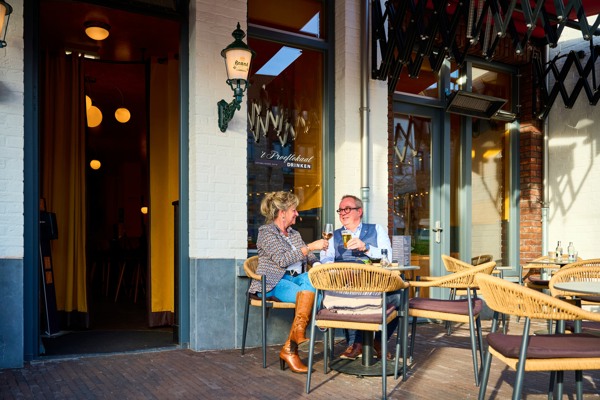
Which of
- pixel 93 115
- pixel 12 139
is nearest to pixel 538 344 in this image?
pixel 12 139

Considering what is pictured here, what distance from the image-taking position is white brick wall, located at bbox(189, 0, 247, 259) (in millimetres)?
4703

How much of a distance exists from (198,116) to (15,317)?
1.99 meters

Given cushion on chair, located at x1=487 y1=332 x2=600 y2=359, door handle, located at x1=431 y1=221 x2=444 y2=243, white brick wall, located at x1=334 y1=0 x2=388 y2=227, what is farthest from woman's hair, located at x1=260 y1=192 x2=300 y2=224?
door handle, located at x1=431 y1=221 x2=444 y2=243

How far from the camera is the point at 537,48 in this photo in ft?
23.2

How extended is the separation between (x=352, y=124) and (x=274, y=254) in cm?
181

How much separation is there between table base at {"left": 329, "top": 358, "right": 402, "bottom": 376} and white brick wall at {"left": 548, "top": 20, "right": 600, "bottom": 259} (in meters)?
3.84

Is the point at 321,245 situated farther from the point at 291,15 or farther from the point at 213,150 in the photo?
the point at 291,15

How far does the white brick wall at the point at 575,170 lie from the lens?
265 inches

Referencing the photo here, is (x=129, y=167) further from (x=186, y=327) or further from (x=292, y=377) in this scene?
(x=292, y=377)

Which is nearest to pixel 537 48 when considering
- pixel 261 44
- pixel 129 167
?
pixel 261 44

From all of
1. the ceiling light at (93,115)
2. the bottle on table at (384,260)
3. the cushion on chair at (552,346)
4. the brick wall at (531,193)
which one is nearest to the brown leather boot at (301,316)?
the bottle on table at (384,260)

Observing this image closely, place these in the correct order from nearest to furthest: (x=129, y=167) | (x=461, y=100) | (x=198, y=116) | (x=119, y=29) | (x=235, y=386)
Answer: (x=235, y=386)
(x=198, y=116)
(x=119, y=29)
(x=461, y=100)
(x=129, y=167)

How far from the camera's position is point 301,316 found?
404cm

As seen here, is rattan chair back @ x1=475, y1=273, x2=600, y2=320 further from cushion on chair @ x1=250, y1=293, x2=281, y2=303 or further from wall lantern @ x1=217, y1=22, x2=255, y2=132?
wall lantern @ x1=217, y1=22, x2=255, y2=132
